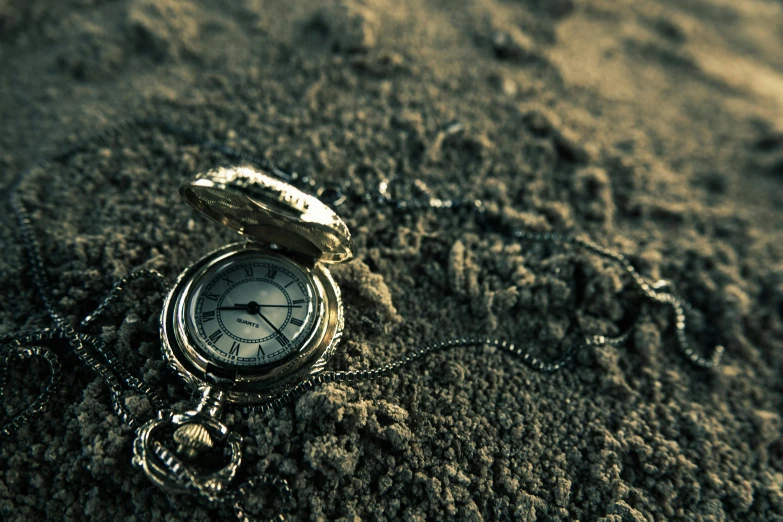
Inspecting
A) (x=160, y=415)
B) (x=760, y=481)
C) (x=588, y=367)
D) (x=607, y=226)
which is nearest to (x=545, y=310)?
(x=588, y=367)

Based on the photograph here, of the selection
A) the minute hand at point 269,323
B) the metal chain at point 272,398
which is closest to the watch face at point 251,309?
the minute hand at point 269,323

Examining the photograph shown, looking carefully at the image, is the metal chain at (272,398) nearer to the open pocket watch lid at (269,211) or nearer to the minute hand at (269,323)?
the minute hand at (269,323)

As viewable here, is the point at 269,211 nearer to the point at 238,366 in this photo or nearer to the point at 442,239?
the point at 238,366

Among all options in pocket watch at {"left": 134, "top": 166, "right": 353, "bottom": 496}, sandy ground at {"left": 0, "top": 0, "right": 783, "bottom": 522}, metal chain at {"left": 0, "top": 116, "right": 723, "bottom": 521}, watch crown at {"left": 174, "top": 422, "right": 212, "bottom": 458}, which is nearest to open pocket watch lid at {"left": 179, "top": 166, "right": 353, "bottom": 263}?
pocket watch at {"left": 134, "top": 166, "right": 353, "bottom": 496}

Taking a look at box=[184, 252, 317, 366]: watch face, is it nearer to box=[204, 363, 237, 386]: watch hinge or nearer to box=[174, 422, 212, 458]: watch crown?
box=[204, 363, 237, 386]: watch hinge

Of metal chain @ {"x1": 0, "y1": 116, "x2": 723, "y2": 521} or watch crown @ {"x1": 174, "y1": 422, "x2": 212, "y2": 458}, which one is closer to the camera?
watch crown @ {"x1": 174, "y1": 422, "x2": 212, "y2": 458}

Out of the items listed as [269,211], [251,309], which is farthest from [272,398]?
[269,211]

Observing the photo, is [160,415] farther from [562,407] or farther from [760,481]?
[760,481]
